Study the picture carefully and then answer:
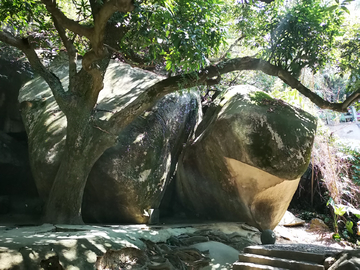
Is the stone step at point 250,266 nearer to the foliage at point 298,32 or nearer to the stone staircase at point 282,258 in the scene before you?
the stone staircase at point 282,258

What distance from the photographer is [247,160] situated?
7066mm

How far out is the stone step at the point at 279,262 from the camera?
3.91 meters

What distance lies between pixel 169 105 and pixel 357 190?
7.45 metres

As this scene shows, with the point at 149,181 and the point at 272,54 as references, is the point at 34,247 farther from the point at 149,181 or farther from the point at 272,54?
the point at 272,54

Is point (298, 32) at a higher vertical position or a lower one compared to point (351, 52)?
higher

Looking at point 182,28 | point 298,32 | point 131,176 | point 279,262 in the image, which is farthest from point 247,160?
point 182,28

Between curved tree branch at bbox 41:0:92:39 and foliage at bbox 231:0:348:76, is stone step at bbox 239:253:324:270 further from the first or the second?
curved tree branch at bbox 41:0:92:39

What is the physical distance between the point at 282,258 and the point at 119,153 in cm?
427

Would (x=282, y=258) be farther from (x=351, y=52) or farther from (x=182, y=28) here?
(x=351, y=52)

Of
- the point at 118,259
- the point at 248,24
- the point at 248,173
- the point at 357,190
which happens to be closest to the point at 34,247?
the point at 118,259

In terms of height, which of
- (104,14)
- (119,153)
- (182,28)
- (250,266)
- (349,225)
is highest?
(104,14)

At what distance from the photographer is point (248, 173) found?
7.52 meters

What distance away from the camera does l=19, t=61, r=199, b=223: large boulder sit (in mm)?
7129

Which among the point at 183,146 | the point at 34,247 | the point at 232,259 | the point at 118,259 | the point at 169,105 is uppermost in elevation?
the point at 169,105
